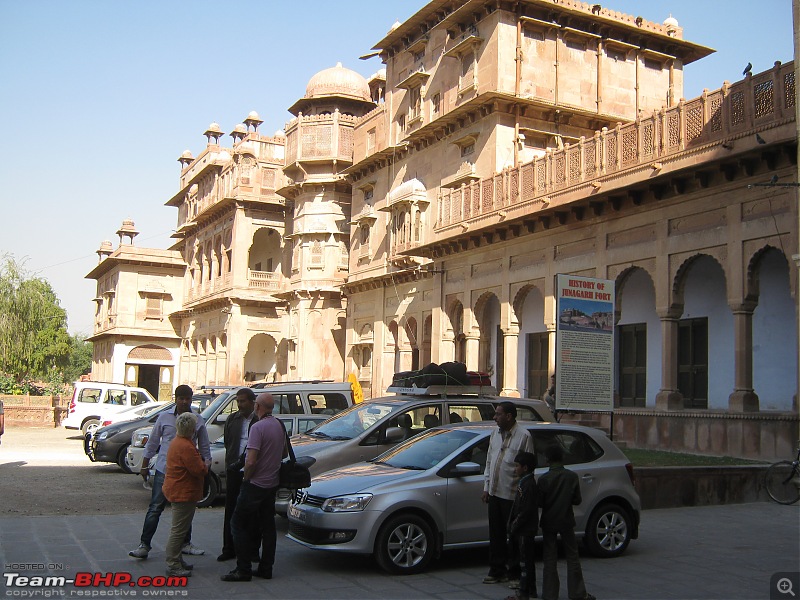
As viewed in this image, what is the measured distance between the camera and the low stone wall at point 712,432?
632 inches

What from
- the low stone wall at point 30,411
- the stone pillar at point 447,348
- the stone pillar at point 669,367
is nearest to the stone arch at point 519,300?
the stone pillar at point 447,348

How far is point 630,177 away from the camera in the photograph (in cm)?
1959

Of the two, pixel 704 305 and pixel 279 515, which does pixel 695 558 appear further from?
pixel 704 305

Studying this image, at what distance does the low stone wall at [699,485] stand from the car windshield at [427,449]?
188 inches

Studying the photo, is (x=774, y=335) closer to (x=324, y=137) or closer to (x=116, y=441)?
(x=116, y=441)

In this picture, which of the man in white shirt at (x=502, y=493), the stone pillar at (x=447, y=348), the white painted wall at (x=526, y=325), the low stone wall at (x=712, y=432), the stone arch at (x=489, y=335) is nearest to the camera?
the man in white shirt at (x=502, y=493)

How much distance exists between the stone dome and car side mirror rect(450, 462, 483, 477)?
35.5 m

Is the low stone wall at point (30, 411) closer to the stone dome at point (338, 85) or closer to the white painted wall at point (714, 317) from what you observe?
the stone dome at point (338, 85)

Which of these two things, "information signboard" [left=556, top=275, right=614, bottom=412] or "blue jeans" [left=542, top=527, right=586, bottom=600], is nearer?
"blue jeans" [left=542, top=527, right=586, bottom=600]

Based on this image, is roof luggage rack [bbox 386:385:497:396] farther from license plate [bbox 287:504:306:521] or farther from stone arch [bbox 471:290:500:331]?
stone arch [bbox 471:290:500:331]

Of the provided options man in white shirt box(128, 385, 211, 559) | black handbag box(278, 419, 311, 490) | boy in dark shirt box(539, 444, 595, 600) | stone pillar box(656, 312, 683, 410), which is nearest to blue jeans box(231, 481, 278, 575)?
black handbag box(278, 419, 311, 490)

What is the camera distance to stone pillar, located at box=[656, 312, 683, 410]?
61.8 feet

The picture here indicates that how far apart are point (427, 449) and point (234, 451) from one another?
2122 millimetres

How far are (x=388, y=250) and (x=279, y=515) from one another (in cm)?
2376
